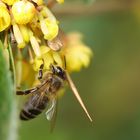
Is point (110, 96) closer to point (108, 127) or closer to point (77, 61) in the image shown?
point (108, 127)

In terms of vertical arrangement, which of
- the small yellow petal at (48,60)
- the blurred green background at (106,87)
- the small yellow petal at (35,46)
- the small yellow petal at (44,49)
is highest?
the small yellow petal at (35,46)

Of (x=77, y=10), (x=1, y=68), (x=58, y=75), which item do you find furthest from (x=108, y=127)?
(x=1, y=68)

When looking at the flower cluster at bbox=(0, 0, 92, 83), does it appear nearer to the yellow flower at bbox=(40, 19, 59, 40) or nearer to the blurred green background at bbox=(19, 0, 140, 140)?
the yellow flower at bbox=(40, 19, 59, 40)

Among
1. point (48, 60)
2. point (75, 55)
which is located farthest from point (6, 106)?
point (75, 55)

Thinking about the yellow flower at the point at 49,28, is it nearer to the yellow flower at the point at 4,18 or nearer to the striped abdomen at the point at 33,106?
the yellow flower at the point at 4,18

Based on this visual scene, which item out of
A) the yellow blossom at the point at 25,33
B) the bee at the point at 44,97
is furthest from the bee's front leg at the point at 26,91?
the yellow blossom at the point at 25,33

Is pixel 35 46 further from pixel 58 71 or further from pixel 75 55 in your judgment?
pixel 75 55
